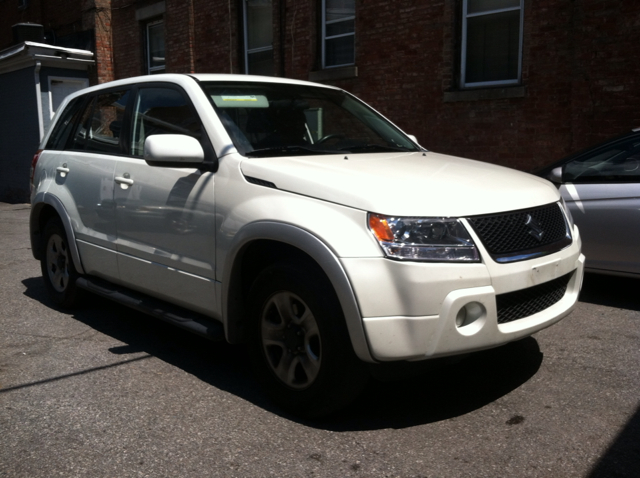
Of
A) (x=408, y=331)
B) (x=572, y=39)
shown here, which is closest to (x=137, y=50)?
(x=572, y=39)

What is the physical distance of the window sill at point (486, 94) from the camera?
9469 millimetres

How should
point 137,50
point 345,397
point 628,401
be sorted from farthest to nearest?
point 137,50 → point 628,401 → point 345,397

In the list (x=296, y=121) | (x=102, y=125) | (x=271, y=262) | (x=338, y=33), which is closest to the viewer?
(x=271, y=262)

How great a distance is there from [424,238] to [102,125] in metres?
3.22

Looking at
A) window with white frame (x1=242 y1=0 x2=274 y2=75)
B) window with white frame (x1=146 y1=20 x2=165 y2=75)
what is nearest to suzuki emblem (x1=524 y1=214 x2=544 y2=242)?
window with white frame (x1=242 y1=0 x2=274 y2=75)

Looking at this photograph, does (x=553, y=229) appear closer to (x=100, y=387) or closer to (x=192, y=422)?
(x=192, y=422)

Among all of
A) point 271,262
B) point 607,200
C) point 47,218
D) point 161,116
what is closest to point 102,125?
point 161,116

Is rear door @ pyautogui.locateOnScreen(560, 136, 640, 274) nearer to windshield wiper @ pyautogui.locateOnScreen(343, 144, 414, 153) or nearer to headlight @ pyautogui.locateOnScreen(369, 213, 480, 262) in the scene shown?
windshield wiper @ pyautogui.locateOnScreen(343, 144, 414, 153)

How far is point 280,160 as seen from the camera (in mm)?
3986

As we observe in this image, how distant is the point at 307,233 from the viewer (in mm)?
3424

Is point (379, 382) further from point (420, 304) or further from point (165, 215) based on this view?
point (165, 215)

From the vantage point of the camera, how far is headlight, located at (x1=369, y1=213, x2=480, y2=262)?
3.26m

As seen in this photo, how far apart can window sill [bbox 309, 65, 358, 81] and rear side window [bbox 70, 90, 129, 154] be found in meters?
6.64

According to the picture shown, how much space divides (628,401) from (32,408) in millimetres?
3291
